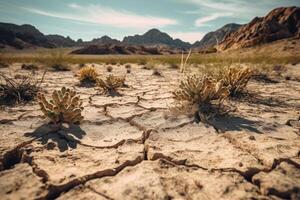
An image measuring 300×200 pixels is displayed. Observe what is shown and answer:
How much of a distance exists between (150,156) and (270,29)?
90.2 feet

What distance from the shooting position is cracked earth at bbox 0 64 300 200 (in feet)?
4.78

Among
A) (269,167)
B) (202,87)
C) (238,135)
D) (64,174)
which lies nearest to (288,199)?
(269,167)

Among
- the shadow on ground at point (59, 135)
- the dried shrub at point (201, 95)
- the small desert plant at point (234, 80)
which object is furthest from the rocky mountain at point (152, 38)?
the shadow on ground at point (59, 135)

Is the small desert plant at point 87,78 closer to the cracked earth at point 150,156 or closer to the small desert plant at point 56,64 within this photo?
the cracked earth at point 150,156

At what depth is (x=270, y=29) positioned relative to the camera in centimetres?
2553

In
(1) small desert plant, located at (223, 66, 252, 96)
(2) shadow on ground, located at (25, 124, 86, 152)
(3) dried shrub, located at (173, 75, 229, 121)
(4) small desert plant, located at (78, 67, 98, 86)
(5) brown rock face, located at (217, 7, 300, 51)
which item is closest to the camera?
(2) shadow on ground, located at (25, 124, 86, 152)

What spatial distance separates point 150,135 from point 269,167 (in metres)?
1.01

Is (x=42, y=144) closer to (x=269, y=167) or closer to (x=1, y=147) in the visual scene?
(x=1, y=147)

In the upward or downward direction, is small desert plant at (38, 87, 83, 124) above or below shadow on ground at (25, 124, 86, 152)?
above

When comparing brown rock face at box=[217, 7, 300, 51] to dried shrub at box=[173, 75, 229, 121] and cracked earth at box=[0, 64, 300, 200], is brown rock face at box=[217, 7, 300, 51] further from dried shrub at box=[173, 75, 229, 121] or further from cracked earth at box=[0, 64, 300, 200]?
cracked earth at box=[0, 64, 300, 200]

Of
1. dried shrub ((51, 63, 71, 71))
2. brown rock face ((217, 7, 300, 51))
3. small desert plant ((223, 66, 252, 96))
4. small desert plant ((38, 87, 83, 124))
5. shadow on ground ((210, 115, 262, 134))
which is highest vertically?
brown rock face ((217, 7, 300, 51))

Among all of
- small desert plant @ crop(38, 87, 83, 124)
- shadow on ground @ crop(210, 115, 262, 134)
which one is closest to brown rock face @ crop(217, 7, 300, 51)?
shadow on ground @ crop(210, 115, 262, 134)

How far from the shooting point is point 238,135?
7.44ft

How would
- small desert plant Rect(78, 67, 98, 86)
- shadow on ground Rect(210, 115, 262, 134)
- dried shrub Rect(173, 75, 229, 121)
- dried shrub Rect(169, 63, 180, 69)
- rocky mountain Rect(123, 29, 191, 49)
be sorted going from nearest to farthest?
shadow on ground Rect(210, 115, 262, 134), dried shrub Rect(173, 75, 229, 121), small desert plant Rect(78, 67, 98, 86), dried shrub Rect(169, 63, 180, 69), rocky mountain Rect(123, 29, 191, 49)
